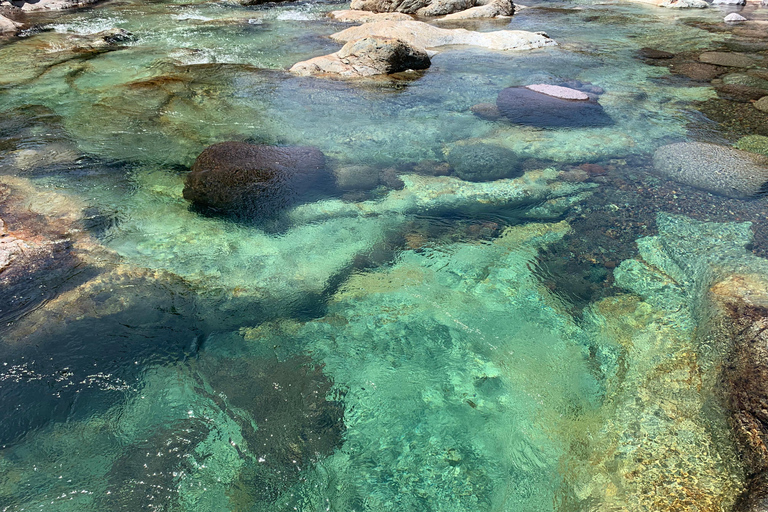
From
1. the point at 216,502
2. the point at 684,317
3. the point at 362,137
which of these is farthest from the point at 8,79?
the point at 684,317

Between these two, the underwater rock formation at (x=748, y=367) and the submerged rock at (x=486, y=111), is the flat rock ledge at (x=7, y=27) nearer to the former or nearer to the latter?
the submerged rock at (x=486, y=111)

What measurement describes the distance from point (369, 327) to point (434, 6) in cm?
1510

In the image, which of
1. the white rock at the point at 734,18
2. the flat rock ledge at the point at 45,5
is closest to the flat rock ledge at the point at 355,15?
the flat rock ledge at the point at 45,5

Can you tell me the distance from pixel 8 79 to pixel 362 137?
24.6 ft

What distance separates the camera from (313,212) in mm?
5090

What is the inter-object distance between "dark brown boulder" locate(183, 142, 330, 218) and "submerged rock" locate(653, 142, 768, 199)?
454 centimetres

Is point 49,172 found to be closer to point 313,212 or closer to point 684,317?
point 313,212

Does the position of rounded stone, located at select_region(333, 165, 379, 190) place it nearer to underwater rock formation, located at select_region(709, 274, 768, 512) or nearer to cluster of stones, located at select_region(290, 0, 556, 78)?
underwater rock formation, located at select_region(709, 274, 768, 512)

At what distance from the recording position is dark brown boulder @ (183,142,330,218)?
510cm

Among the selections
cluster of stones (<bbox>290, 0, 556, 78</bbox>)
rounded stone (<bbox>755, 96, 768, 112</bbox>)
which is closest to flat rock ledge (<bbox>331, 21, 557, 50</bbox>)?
cluster of stones (<bbox>290, 0, 556, 78</bbox>)

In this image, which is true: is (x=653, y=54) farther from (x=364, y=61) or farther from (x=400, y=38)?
(x=364, y=61)

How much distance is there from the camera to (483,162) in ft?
19.5

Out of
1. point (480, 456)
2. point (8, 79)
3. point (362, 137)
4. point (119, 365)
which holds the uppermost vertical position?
point (8, 79)

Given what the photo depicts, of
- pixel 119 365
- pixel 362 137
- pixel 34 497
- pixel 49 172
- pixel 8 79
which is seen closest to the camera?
pixel 34 497
